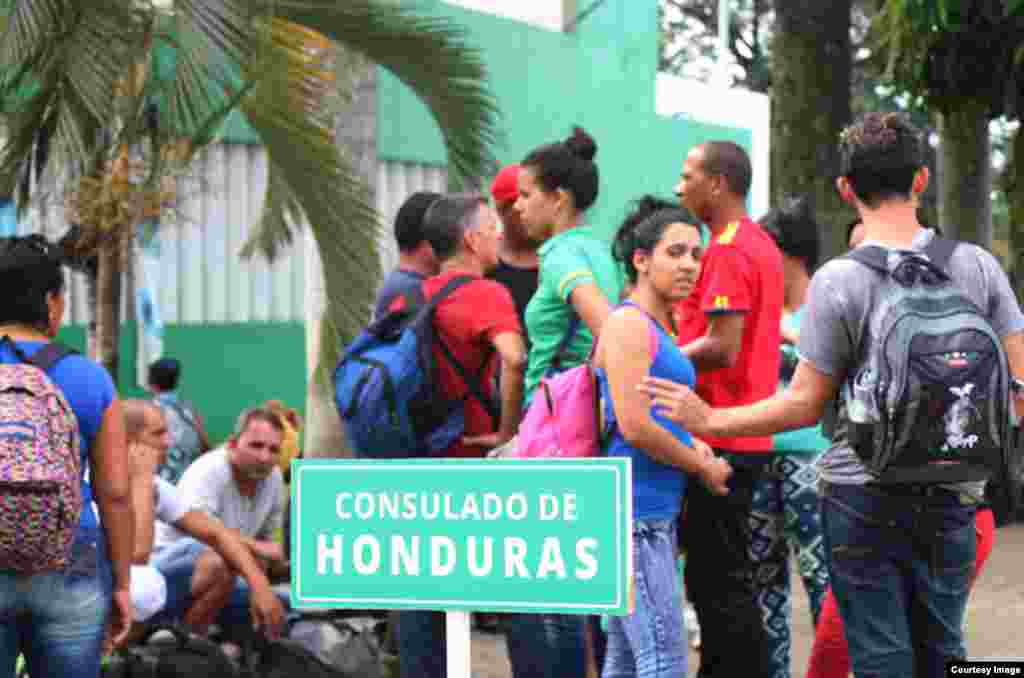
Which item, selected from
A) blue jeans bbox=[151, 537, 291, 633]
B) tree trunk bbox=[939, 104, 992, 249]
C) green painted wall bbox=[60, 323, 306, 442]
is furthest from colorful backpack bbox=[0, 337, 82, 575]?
green painted wall bbox=[60, 323, 306, 442]

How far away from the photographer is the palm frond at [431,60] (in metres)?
9.55

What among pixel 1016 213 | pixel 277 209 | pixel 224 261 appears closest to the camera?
pixel 277 209

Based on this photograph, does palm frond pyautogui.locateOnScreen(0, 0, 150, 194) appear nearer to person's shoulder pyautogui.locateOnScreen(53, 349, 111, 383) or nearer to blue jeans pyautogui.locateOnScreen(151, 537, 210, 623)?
blue jeans pyautogui.locateOnScreen(151, 537, 210, 623)

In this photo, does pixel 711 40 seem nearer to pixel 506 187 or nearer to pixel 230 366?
pixel 230 366

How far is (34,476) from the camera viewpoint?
14.8ft

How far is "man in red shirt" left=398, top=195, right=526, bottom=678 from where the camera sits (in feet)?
18.7

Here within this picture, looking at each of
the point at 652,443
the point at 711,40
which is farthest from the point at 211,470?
the point at 711,40

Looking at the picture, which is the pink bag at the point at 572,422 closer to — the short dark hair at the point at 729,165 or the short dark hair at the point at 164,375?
the short dark hair at the point at 729,165

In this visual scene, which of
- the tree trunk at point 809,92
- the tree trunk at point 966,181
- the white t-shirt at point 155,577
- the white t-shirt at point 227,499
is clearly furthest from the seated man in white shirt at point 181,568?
the tree trunk at point 966,181

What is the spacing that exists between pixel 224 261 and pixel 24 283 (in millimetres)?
11361

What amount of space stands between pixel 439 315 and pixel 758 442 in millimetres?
1025

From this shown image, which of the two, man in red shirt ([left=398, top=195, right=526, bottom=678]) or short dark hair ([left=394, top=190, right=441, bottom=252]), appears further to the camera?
short dark hair ([left=394, top=190, right=441, bottom=252])

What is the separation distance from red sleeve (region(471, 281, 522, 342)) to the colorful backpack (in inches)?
58.9

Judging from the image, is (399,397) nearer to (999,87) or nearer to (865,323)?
(865,323)
